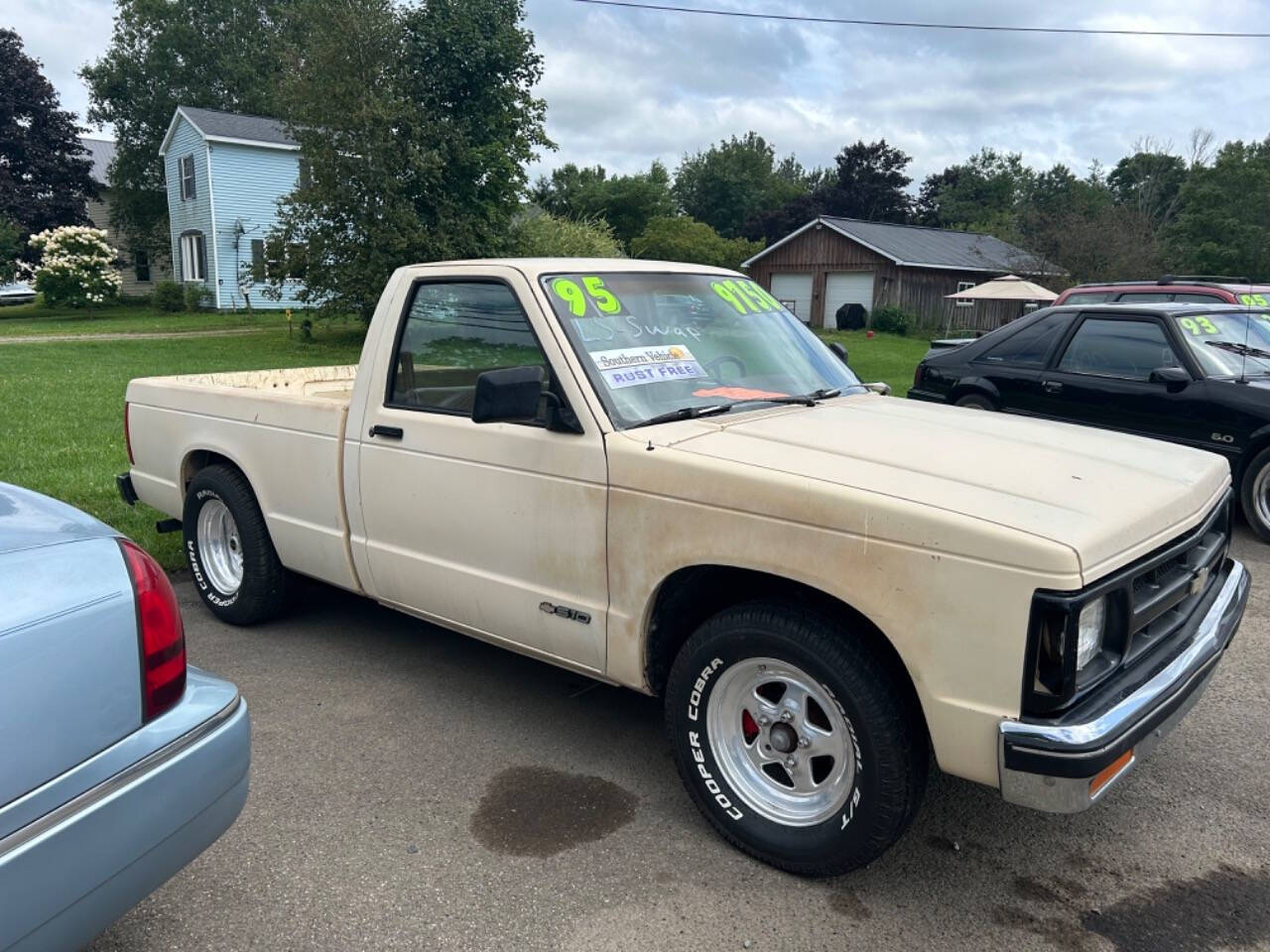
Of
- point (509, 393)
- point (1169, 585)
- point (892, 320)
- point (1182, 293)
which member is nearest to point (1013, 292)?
point (892, 320)

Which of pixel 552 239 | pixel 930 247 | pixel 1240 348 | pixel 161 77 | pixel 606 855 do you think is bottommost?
pixel 606 855

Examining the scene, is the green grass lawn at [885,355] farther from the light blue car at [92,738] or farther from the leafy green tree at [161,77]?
the leafy green tree at [161,77]

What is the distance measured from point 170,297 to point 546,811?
37230mm

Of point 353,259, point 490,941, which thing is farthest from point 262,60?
point 490,941

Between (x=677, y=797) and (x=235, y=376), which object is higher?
(x=235, y=376)

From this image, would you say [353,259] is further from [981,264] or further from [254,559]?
[981,264]

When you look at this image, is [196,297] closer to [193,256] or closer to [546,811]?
[193,256]

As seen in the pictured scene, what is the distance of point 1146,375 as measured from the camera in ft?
24.9

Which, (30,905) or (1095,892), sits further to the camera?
(1095,892)

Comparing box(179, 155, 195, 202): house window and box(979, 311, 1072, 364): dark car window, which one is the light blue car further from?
box(179, 155, 195, 202): house window

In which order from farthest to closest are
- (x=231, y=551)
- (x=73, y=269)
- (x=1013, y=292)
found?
1. (x=73, y=269)
2. (x=1013, y=292)
3. (x=231, y=551)

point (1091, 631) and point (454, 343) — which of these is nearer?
point (1091, 631)

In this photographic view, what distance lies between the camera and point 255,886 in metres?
2.95

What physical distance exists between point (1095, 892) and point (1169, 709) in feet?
2.23
